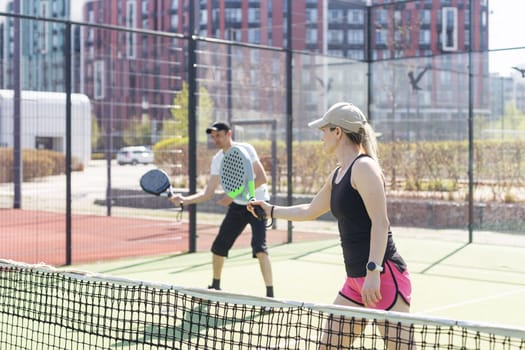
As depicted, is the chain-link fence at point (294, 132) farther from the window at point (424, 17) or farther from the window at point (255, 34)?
the window at point (255, 34)

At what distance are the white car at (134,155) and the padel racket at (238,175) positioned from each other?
9475 mm

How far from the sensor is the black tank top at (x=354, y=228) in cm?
477

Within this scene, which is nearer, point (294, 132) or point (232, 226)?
point (232, 226)

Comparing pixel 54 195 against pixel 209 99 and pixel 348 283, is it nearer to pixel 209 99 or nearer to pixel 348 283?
pixel 209 99

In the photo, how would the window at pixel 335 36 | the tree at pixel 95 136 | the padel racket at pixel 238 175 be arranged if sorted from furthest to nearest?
the window at pixel 335 36, the tree at pixel 95 136, the padel racket at pixel 238 175

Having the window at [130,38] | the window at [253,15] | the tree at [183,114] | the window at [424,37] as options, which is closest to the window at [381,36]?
the window at [424,37]

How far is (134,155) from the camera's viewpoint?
54.5 feet

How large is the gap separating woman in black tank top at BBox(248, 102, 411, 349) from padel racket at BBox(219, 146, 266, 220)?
4.09 ft

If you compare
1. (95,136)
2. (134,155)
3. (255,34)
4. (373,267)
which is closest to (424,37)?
(134,155)

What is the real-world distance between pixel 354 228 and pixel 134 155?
12158 mm

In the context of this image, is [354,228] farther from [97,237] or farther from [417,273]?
[97,237]

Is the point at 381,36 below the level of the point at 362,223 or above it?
above

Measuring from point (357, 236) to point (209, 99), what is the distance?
1322 cm

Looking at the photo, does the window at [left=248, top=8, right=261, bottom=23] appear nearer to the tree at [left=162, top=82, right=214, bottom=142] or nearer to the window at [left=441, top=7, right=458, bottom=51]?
the tree at [left=162, top=82, right=214, bottom=142]
